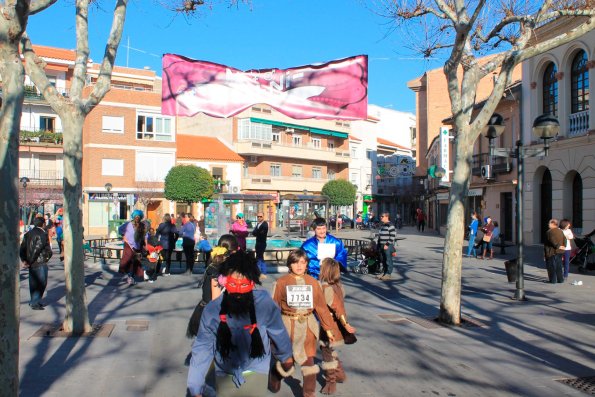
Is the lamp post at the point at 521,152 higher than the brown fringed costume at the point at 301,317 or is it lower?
higher

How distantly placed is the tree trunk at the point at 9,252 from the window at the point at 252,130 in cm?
4930

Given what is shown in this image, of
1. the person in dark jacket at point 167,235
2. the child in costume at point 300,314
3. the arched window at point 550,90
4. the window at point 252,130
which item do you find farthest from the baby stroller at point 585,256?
the window at point 252,130

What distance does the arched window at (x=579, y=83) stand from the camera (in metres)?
20.4

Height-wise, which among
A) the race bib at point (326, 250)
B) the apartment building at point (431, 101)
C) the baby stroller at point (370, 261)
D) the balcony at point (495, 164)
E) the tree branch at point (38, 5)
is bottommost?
the baby stroller at point (370, 261)

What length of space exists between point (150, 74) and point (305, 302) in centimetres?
5224

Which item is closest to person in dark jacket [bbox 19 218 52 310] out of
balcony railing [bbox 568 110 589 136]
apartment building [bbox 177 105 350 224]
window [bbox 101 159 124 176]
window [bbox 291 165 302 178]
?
balcony railing [bbox 568 110 589 136]

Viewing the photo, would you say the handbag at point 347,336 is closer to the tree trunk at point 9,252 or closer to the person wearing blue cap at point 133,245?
the tree trunk at point 9,252

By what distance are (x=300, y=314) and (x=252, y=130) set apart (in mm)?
48862

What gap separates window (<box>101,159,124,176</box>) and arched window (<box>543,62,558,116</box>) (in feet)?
103

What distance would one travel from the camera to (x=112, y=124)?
42.9m

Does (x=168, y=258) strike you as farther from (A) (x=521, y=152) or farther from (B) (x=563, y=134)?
(B) (x=563, y=134)

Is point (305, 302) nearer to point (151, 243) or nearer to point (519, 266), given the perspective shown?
point (519, 266)

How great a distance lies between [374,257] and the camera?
15289 mm

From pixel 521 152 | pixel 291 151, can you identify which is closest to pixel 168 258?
pixel 521 152
